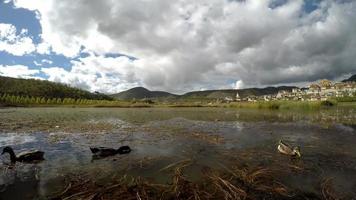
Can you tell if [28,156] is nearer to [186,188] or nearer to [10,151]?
[10,151]

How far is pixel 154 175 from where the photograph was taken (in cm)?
1160

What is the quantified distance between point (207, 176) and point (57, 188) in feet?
21.1

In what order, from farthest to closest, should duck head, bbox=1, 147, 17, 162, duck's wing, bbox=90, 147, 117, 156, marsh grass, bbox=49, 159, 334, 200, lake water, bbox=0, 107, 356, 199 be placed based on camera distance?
duck's wing, bbox=90, 147, 117, 156 → duck head, bbox=1, 147, 17, 162 → lake water, bbox=0, 107, 356, 199 → marsh grass, bbox=49, 159, 334, 200

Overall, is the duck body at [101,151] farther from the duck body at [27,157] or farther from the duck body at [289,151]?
the duck body at [289,151]

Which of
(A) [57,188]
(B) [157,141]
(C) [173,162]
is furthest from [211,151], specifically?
(A) [57,188]

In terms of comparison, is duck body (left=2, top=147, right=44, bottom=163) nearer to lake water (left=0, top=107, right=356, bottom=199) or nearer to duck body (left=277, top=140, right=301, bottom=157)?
lake water (left=0, top=107, right=356, bottom=199)

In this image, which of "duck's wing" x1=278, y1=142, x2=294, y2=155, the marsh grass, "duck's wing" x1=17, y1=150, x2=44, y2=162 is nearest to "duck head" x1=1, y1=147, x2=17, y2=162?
"duck's wing" x1=17, y1=150, x2=44, y2=162

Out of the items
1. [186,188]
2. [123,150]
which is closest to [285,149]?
[186,188]

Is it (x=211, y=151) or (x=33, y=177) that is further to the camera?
(x=211, y=151)

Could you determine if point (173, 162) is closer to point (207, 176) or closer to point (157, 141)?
point (207, 176)

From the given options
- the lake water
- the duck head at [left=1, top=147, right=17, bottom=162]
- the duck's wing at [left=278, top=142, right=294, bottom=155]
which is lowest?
the lake water

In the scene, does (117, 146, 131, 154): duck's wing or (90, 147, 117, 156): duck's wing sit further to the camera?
(117, 146, 131, 154): duck's wing

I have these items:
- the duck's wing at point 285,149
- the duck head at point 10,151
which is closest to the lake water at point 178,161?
the duck head at point 10,151

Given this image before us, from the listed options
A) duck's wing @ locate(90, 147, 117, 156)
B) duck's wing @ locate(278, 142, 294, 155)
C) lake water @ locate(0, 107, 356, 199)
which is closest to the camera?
lake water @ locate(0, 107, 356, 199)
